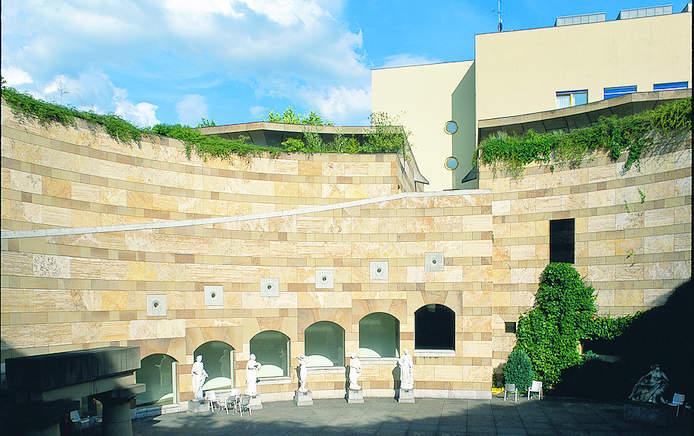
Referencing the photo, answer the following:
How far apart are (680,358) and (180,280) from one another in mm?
19062

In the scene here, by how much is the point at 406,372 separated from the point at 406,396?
0.97m

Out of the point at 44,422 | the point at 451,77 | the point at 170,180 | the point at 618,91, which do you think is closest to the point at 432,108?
the point at 451,77

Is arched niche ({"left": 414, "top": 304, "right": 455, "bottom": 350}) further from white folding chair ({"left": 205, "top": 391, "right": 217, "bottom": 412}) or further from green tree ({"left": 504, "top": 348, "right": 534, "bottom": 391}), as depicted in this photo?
white folding chair ({"left": 205, "top": 391, "right": 217, "bottom": 412})

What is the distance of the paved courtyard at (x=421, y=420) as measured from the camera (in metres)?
17.7

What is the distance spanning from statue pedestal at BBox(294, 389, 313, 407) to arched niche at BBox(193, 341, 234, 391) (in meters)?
2.85

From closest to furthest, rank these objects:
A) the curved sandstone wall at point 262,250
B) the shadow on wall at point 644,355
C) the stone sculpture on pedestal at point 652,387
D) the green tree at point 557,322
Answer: the stone sculpture on pedestal at point 652,387
the shadow on wall at point 644,355
the curved sandstone wall at point 262,250
the green tree at point 557,322

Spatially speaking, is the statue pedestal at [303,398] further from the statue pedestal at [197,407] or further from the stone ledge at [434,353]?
the stone ledge at [434,353]

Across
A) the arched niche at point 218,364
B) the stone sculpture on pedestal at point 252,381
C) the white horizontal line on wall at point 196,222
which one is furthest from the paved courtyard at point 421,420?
the white horizontal line on wall at point 196,222

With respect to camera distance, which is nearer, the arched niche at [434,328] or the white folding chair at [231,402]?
the white folding chair at [231,402]

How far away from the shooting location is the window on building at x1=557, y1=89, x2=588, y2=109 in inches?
1245

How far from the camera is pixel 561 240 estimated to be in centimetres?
2353

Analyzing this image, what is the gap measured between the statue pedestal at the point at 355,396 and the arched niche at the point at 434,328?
3.80 m

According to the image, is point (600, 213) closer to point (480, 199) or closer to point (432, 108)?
point (480, 199)

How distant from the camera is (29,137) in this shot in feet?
59.9
